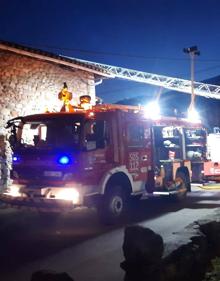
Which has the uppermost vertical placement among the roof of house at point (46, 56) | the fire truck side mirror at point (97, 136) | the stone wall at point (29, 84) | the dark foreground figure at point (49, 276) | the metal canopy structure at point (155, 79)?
the metal canopy structure at point (155, 79)

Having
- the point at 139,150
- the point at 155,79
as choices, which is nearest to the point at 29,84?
the point at 139,150

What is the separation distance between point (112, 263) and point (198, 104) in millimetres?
44463

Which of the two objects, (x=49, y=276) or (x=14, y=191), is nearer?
(x=49, y=276)

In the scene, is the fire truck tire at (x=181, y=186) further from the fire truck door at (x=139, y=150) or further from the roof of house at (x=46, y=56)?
the roof of house at (x=46, y=56)

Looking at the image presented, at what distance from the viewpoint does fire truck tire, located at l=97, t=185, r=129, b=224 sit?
370 inches

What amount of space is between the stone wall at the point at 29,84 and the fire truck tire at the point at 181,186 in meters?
4.78

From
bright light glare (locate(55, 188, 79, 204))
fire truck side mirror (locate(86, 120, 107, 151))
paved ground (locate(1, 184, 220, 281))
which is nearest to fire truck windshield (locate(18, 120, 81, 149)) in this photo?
fire truck side mirror (locate(86, 120, 107, 151))

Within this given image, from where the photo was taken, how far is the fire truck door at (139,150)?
33.7 feet

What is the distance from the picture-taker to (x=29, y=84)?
50.2ft

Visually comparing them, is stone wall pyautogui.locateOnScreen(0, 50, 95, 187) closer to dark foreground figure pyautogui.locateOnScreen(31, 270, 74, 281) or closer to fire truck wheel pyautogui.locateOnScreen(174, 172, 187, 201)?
fire truck wheel pyautogui.locateOnScreen(174, 172, 187, 201)

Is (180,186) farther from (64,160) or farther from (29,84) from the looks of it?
(29,84)

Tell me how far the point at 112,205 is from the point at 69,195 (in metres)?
1.20

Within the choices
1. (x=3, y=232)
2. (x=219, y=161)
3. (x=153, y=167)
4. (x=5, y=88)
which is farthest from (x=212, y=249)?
(x=5, y=88)

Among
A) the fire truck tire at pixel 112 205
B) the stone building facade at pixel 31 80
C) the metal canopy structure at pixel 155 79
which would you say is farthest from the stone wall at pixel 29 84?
the fire truck tire at pixel 112 205
